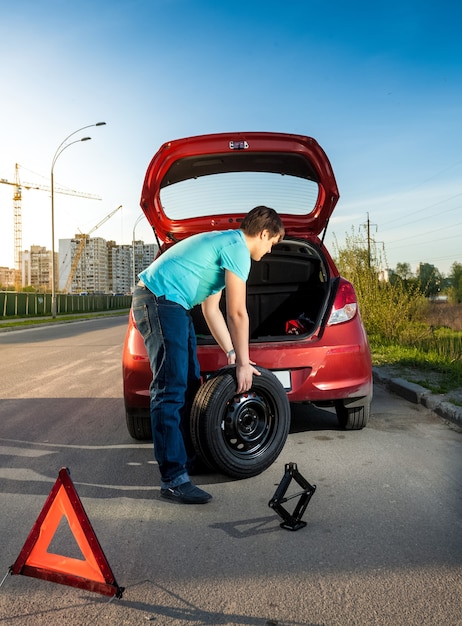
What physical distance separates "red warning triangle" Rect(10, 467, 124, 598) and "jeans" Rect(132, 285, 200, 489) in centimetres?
111

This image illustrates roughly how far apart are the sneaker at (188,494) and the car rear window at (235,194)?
8.93 ft

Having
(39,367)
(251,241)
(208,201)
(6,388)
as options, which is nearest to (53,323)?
(39,367)

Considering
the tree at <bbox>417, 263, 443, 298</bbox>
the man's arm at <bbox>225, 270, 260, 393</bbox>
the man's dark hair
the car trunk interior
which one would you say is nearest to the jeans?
the man's arm at <bbox>225, 270, 260, 393</bbox>

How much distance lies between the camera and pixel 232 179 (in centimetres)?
580

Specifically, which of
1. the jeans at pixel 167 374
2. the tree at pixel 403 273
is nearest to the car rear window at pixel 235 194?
the jeans at pixel 167 374

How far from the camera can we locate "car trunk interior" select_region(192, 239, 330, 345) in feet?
19.6

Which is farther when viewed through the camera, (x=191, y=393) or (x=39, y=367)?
(x=39, y=367)

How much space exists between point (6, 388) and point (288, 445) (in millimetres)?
4654

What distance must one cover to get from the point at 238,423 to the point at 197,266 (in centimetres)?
103

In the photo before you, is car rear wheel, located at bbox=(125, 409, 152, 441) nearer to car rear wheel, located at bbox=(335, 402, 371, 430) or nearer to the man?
the man

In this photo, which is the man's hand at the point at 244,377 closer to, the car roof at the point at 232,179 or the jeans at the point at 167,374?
the jeans at the point at 167,374

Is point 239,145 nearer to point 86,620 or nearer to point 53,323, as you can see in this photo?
point 86,620

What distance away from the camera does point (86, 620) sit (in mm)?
2223

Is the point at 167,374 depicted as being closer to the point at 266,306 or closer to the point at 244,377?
the point at 244,377
